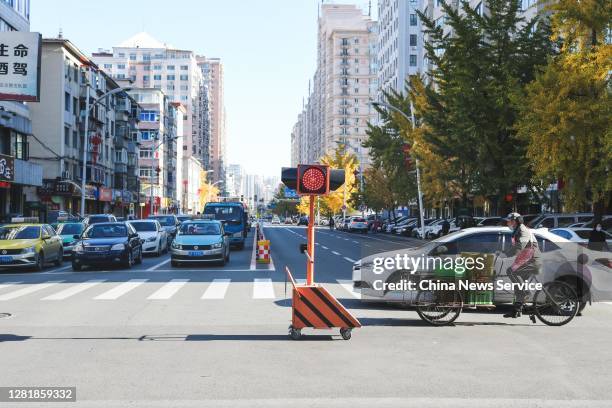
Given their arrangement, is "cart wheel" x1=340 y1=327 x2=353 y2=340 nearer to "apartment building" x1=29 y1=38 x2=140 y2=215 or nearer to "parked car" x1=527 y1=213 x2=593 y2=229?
"parked car" x1=527 y1=213 x2=593 y2=229

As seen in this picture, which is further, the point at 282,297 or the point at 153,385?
the point at 282,297

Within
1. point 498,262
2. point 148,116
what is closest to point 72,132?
point 148,116

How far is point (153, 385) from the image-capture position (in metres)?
7.22

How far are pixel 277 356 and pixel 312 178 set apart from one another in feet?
8.94

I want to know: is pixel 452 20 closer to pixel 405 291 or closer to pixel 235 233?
pixel 235 233

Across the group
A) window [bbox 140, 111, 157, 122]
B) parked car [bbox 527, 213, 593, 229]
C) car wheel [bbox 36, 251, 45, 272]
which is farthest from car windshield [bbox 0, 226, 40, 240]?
window [bbox 140, 111, 157, 122]

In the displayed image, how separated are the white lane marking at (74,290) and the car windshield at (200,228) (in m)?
6.20

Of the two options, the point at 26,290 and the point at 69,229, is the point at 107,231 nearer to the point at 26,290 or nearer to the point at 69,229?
the point at 69,229

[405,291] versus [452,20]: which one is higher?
[452,20]

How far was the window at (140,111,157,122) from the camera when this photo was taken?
110m

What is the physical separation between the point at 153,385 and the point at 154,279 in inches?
491

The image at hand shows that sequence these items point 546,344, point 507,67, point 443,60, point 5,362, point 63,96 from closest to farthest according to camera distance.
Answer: point 5,362 → point 546,344 → point 507,67 → point 443,60 → point 63,96

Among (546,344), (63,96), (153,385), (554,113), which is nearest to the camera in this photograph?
(153,385)

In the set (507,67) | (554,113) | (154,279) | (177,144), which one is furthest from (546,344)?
(177,144)
